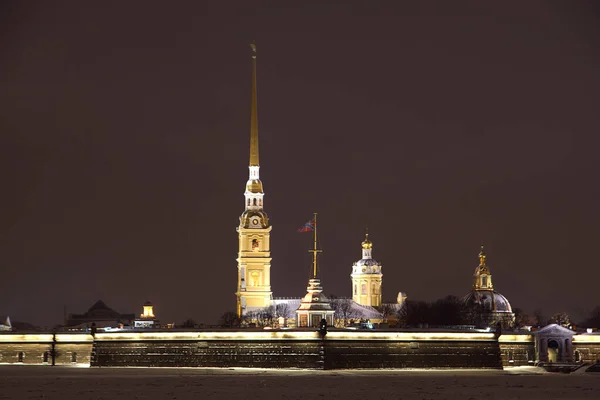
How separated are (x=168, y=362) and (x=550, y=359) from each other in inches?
1226

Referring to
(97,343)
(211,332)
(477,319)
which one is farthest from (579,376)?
(477,319)

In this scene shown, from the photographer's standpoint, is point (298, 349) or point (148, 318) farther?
point (148, 318)

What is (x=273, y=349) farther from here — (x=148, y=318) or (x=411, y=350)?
(x=148, y=318)

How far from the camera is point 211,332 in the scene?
112 meters

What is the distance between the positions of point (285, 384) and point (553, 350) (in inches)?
1571

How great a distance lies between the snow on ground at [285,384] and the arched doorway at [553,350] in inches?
489

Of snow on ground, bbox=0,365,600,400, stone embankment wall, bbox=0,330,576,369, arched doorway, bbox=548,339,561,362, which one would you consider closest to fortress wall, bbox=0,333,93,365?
stone embankment wall, bbox=0,330,576,369

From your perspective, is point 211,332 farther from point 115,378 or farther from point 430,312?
point 430,312

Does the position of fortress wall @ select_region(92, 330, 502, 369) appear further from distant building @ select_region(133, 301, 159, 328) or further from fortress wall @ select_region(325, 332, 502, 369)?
distant building @ select_region(133, 301, 159, 328)

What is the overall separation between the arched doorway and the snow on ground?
12.4 meters

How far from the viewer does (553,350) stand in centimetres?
12188

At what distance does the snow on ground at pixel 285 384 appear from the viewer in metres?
78.8

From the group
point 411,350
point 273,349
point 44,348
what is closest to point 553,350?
point 411,350

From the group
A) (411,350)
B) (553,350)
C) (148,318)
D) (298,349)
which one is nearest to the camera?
(298,349)
